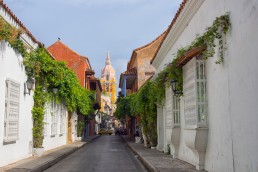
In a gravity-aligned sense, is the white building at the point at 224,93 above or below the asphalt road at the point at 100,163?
above

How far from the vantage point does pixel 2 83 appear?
10570 mm

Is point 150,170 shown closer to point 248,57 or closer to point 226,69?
point 226,69

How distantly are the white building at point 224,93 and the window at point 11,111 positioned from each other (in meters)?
5.65

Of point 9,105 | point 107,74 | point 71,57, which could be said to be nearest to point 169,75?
point 9,105

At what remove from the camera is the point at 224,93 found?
758cm

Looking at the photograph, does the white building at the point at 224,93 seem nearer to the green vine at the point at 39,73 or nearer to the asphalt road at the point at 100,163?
the asphalt road at the point at 100,163

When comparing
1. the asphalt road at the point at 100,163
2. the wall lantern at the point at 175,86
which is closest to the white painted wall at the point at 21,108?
the asphalt road at the point at 100,163

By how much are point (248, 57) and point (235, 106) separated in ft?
3.80

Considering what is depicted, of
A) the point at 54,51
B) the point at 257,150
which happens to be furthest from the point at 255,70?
the point at 54,51

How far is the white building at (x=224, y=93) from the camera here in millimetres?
6098

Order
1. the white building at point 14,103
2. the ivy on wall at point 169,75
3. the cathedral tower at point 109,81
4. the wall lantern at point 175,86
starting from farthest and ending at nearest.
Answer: the cathedral tower at point 109,81, the wall lantern at point 175,86, the white building at point 14,103, the ivy on wall at point 169,75

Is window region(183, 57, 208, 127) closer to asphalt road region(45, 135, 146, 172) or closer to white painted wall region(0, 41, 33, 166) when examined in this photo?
asphalt road region(45, 135, 146, 172)

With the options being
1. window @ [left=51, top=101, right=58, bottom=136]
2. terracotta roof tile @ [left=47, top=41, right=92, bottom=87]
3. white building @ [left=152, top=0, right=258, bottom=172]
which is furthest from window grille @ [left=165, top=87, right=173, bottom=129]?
terracotta roof tile @ [left=47, top=41, right=92, bottom=87]

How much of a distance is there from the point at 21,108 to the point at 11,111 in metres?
1.32
